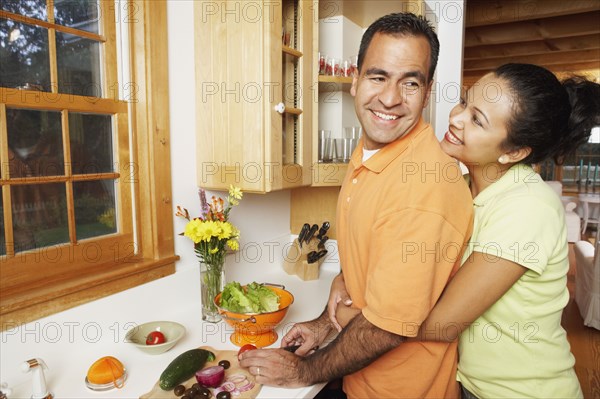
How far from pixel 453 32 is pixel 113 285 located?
2.11 meters

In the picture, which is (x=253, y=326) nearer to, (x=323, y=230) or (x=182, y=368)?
(x=182, y=368)

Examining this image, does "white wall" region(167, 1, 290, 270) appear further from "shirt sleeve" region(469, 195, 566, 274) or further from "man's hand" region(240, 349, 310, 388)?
"shirt sleeve" region(469, 195, 566, 274)

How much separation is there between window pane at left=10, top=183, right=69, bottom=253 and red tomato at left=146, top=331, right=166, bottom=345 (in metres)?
0.40

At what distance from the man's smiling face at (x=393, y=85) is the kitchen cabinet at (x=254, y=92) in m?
0.44

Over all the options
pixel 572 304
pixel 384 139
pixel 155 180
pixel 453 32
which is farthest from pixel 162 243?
pixel 572 304

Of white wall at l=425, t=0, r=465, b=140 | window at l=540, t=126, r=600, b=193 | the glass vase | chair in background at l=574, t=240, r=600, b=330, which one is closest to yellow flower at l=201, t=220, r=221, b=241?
the glass vase

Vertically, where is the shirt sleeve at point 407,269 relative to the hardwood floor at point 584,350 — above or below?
above

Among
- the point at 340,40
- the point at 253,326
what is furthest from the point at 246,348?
the point at 340,40

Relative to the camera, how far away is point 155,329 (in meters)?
1.33

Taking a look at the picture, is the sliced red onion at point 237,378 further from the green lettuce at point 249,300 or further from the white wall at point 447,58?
the white wall at point 447,58

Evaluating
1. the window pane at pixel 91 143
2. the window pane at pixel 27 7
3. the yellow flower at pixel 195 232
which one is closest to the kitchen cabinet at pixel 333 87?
the yellow flower at pixel 195 232

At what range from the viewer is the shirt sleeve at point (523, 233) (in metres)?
0.97

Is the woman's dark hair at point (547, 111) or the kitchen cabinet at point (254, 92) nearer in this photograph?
the woman's dark hair at point (547, 111)

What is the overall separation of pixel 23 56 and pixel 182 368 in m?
0.94
